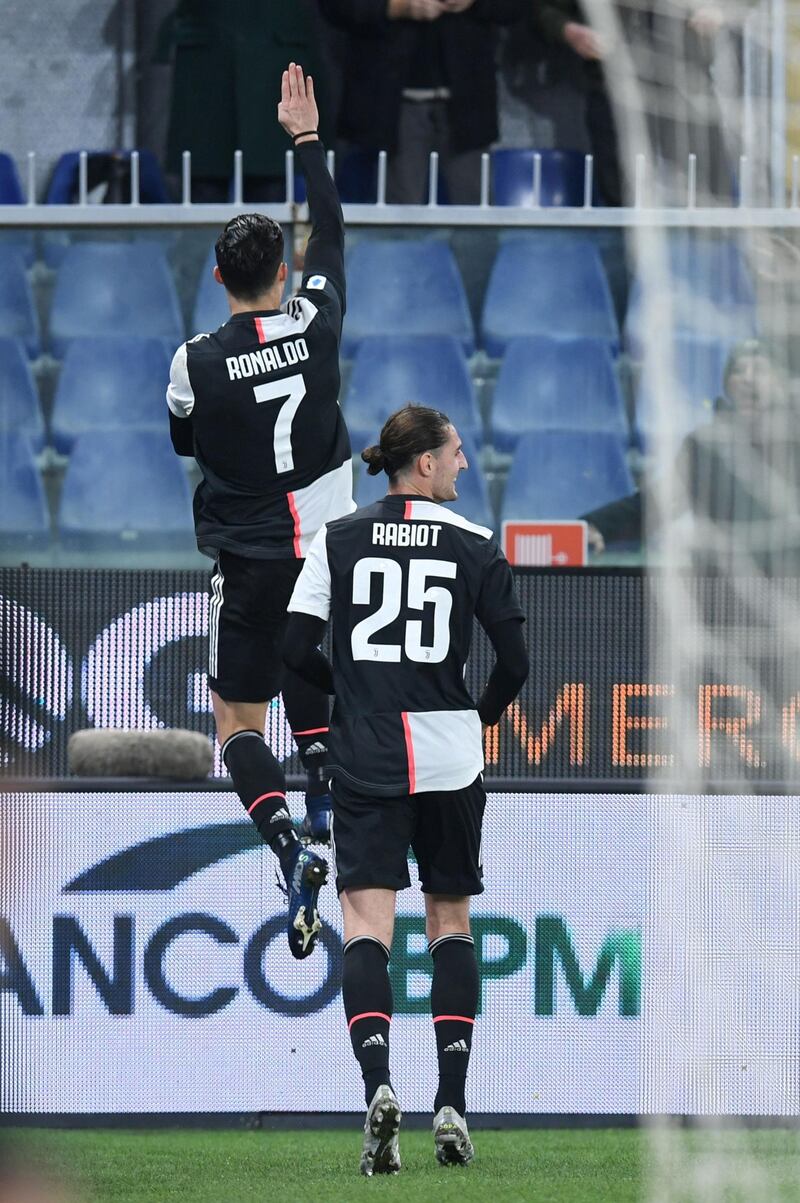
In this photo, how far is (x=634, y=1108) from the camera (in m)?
5.67

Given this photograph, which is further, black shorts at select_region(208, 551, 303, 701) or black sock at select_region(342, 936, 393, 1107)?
black shorts at select_region(208, 551, 303, 701)

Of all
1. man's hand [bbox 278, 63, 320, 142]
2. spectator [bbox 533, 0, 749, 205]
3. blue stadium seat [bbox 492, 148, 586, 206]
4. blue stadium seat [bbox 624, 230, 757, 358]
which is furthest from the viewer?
blue stadium seat [bbox 492, 148, 586, 206]

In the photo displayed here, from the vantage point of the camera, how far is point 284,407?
4551 millimetres

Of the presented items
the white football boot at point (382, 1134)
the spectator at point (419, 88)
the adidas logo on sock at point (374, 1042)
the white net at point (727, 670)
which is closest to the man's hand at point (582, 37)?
the spectator at point (419, 88)

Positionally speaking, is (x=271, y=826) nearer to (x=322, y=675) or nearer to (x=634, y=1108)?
(x=322, y=675)

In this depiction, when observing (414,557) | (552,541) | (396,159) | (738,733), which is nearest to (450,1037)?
(414,557)

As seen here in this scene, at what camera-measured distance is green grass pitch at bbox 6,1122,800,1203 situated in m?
4.41

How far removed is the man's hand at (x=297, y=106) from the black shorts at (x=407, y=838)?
5.20ft

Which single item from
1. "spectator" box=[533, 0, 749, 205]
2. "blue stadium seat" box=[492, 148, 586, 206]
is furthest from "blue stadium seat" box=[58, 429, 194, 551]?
"spectator" box=[533, 0, 749, 205]

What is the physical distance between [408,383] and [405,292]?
0.50 m

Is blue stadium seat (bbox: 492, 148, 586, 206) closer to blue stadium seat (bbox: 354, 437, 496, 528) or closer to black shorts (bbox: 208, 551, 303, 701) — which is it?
blue stadium seat (bbox: 354, 437, 496, 528)

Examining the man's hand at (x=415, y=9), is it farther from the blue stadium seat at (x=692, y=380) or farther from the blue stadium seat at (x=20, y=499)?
the blue stadium seat at (x=20, y=499)

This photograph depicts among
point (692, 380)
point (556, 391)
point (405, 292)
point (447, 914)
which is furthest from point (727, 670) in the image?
point (405, 292)

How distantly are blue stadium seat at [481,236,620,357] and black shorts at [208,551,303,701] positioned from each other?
15.5ft
